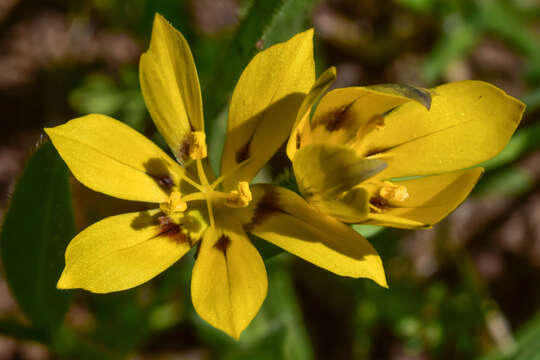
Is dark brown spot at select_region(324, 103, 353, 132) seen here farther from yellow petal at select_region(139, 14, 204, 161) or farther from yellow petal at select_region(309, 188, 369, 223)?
yellow petal at select_region(139, 14, 204, 161)

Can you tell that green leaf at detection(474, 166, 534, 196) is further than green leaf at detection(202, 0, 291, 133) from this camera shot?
Yes

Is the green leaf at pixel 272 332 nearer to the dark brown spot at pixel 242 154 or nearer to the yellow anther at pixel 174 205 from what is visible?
the dark brown spot at pixel 242 154

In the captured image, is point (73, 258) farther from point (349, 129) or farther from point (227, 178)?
point (349, 129)

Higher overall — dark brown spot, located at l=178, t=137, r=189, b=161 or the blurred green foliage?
dark brown spot, located at l=178, t=137, r=189, b=161

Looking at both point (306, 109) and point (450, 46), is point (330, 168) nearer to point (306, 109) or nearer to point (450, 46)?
point (306, 109)

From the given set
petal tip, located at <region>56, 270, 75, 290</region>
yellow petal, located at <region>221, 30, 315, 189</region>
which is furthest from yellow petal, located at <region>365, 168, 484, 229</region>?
petal tip, located at <region>56, 270, 75, 290</region>

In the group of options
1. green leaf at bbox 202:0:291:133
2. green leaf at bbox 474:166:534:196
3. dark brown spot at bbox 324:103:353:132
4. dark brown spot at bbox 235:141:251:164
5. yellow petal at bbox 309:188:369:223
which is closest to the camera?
yellow petal at bbox 309:188:369:223

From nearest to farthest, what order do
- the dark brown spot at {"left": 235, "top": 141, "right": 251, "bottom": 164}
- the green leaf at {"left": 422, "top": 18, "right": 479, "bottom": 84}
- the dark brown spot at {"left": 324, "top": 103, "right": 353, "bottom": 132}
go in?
the dark brown spot at {"left": 324, "top": 103, "right": 353, "bottom": 132} < the dark brown spot at {"left": 235, "top": 141, "right": 251, "bottom": 164} < the green leaf at {"left": 422, "top": 18, "right": 479, "bottom": 84}

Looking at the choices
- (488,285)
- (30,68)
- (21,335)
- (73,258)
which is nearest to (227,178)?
(73,258)

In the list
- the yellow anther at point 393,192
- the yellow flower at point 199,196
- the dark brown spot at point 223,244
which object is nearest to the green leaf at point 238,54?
the yellow flower at point 199,196
